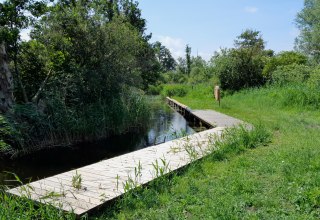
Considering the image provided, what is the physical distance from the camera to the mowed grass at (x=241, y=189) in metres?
3.75

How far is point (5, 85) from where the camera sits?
30.4 feet

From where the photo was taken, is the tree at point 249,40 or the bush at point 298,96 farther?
the tree at point 249,40

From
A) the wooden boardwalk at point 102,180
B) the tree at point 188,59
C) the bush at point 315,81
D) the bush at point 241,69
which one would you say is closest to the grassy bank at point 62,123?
the wooden boardwalk at point 102,180

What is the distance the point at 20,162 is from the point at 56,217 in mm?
4956

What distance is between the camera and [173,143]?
774 cm

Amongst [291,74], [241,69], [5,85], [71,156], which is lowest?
[71,156]

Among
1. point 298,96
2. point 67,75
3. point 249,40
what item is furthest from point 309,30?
point 67,75

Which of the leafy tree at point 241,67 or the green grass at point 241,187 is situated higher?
the leafy tree at point 241,67

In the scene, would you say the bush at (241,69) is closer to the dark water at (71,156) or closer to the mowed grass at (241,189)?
the dark water at (71,156)

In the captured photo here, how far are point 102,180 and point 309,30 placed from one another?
29221 millimetres

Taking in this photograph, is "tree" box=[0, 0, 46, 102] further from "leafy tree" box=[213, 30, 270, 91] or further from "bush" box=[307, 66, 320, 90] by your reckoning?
"leafy tree" box=[213, 30, 270, 91]

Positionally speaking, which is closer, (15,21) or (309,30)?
(15,21)

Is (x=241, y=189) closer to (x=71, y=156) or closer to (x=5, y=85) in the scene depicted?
(x=71, y=156)

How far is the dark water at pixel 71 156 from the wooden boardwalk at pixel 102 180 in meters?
1.30
